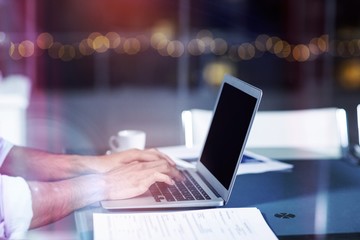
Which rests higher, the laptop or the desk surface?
the laptop

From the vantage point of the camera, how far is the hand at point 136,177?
4.93 ft

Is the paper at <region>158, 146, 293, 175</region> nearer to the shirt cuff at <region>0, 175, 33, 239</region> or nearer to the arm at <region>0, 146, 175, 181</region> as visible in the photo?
the arm at <region>0, 146, 175, 181</region>

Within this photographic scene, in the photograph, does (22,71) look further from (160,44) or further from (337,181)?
(337,181)

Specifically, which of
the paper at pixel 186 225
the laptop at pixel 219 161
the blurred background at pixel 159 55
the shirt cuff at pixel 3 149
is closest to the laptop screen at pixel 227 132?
the laptop at pixel 219 161

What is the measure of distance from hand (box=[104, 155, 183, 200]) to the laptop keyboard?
0.07 feet

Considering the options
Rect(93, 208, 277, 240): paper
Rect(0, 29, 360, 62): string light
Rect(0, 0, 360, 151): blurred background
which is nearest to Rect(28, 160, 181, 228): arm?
Rect(93, 208, 277, 240): paper

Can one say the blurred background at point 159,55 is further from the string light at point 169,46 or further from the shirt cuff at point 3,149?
the shirt cuff at point 3,149

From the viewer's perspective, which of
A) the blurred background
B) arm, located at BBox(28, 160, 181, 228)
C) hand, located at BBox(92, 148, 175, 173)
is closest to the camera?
arm, located at BBox(28, 160, 181, 228)

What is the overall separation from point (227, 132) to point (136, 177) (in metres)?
0.27

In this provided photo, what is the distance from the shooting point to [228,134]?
5.35 ft

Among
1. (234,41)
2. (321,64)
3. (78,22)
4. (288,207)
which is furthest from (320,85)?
(288,207)

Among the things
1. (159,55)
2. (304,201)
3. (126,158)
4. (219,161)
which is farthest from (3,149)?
(159,55)

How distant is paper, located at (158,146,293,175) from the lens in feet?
6.14

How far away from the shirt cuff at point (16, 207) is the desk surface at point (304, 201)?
113mm
